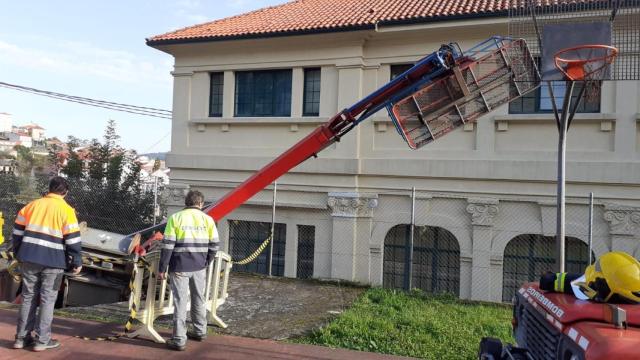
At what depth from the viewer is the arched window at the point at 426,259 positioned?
462 inches

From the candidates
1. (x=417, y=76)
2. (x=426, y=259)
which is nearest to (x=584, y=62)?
(x=417, y=76)

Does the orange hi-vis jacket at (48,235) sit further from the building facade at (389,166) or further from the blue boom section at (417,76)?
the building facade at (389,166)

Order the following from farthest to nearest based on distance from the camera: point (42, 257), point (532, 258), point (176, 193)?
1. point (176, 193)
2. point (532, 258)
3. point (42, 257)

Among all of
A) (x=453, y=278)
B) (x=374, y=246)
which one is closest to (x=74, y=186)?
(x=374, y=246)

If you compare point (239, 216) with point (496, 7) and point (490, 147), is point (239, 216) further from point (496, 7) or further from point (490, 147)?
point (496, 7)

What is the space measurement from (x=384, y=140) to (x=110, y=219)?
329 inches

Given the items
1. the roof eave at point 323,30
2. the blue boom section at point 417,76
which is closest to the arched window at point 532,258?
the roof eave at point 323,30

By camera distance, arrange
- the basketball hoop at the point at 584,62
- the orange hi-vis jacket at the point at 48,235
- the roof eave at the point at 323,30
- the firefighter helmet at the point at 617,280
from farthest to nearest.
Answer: the roof eave at the point at 323,30 → the orange hi-vis jacket at the point at 48,235 → the basketball hoop at the point at 584,62 → the firefighter helmet at the point at 617,280

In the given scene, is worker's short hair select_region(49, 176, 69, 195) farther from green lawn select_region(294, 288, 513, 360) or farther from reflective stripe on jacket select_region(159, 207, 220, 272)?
green lawn select_region(294, 288, 513, 360)

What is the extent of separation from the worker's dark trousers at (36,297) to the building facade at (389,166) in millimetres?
7619

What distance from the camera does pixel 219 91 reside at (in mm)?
13969

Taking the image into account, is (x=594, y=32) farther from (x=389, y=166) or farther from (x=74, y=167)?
(x=74, y=167)

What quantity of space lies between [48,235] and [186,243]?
4.77 ft

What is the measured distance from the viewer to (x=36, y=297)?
5523 millimetres
